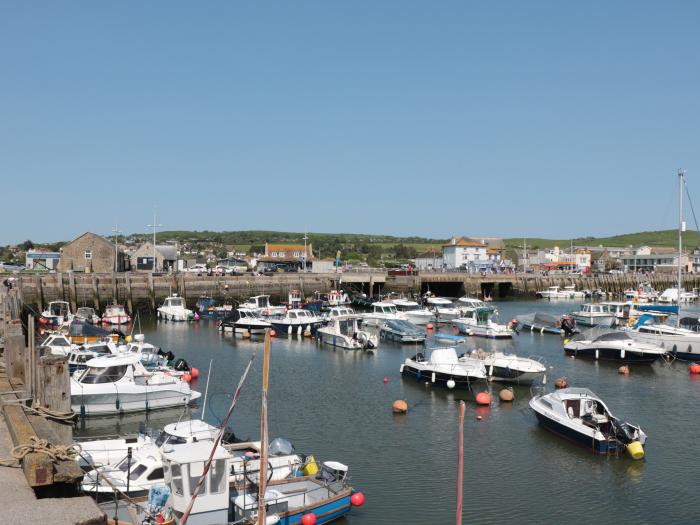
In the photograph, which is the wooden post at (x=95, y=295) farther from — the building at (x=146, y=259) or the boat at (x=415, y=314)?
the boat at (x=415, y=314)

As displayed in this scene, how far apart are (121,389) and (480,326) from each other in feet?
120

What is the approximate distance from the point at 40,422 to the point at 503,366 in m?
27.7

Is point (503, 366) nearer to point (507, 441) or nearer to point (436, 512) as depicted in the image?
point (507, 441)

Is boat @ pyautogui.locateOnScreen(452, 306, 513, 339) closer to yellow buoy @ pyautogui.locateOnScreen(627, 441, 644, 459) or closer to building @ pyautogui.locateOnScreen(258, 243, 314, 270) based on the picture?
yellow buoy @ pyautogui.locateOnScreen(627, 441, 644, 459)

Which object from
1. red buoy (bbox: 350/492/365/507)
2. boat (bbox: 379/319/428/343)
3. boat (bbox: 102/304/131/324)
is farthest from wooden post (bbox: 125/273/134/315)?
red buoy (bbox: 350/492/365/507)

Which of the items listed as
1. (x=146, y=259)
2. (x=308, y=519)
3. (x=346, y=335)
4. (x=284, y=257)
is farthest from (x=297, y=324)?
(x=284, y=257)

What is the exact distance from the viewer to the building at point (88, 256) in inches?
3553

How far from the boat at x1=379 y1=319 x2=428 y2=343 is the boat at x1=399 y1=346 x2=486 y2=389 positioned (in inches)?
607

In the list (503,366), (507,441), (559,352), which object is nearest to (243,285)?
(559,352)

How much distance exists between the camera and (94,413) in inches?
1153

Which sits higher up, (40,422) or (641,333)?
(40,422)

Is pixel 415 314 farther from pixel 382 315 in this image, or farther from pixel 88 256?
pixel 88 256

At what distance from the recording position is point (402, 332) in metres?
54.4

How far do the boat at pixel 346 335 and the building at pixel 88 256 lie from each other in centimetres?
4684
